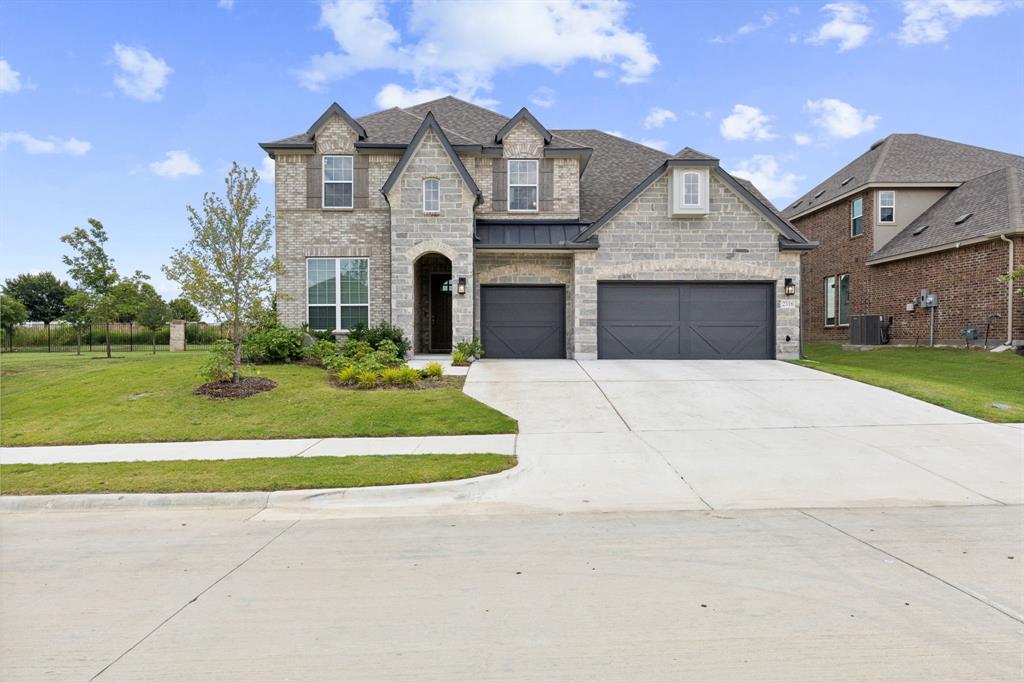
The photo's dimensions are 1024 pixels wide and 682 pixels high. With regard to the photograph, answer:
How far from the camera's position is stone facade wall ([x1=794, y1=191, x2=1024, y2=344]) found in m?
20.2

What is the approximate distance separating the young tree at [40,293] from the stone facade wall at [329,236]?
4635 centimetres

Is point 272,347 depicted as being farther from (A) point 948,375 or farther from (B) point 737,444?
(A) point 948,375

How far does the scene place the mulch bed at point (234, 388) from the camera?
13.2m

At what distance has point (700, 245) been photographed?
1862 cm

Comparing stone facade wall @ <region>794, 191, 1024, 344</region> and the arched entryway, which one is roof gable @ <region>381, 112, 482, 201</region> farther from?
stone facade wall @ <region>794, 191, 1024, 344</region>

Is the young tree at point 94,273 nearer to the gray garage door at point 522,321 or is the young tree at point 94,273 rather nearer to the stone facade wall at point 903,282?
the gray garage door at point 522,321

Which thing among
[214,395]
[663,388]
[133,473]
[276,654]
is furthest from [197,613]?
[663,388]

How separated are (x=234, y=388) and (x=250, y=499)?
23.4ft

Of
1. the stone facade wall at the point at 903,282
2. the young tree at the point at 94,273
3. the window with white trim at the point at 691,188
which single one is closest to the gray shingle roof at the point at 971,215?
the stone facade wall at the point at 903,282

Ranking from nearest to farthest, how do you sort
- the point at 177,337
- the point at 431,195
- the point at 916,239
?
the point at 431,195
the point at 916,239
the point at 177,337

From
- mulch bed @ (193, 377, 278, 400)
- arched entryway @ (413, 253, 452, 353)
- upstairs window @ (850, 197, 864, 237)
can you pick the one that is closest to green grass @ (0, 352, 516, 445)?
mulch bed @ (193, 377, 278, 400)

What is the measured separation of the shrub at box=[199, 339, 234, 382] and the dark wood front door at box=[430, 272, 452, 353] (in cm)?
787

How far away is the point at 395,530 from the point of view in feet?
19.7

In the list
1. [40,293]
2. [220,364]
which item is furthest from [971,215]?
[40,293]
